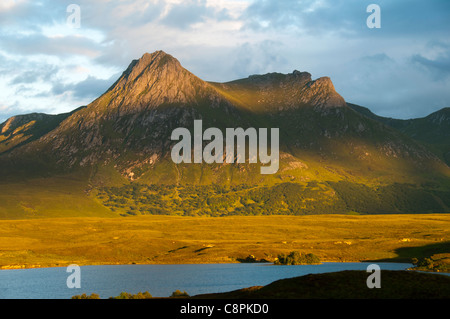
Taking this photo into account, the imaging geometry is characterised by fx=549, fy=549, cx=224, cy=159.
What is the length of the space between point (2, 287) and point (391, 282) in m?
83.4

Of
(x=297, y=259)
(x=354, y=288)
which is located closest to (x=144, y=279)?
(x=297, y=259)

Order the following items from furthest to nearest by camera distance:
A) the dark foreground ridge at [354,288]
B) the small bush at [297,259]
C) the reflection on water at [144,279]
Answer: the small bush at [297,259], the reflection on water at [144,279], the dark foreground ridge at [354,288]

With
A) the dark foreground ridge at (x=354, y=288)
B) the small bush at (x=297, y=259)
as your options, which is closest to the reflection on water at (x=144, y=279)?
the small bush at (x=297, y=259)

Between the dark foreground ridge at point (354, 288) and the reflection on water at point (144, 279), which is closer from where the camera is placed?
the dark foreground ridge at point (354, 288)

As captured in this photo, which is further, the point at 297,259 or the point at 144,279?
the point at 297,259

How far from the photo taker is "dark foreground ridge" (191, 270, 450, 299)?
56922 mm

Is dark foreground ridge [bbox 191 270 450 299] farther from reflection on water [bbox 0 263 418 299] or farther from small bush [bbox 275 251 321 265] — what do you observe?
small bush [bbox 275 251 321 265]

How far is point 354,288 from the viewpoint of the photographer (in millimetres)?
59438

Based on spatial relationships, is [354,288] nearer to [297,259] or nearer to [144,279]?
[144,279]

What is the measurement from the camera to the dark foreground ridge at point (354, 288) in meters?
56.9

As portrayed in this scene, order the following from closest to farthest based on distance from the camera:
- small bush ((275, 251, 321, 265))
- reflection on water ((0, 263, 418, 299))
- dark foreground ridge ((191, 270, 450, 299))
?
dark foreground ridge ((191, 270, 450, 299)) → reflection on water ((0, 263, 418, 299)) → small bush ((275, 251, 321, 265))

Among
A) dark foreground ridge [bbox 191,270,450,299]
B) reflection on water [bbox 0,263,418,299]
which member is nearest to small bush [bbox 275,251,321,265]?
reflection on water [bbox 0,263,418,299]

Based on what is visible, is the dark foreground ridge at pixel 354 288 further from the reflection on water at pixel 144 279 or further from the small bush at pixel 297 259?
the small bush at pixel 297 259
